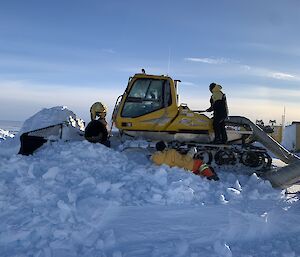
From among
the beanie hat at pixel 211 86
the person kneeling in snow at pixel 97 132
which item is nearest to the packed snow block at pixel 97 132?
the person kneeling in snow at pixel 97 132

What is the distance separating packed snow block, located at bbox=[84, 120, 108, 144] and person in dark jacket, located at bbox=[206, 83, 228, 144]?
3.09 meters

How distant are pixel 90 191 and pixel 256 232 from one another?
9.43ft

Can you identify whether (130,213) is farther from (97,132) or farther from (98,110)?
Answer: (98,110)

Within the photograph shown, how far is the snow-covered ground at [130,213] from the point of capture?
5934 mm

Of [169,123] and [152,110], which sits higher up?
[152,110]

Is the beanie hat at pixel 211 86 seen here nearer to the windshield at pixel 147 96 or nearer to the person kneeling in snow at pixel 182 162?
the windshield at pixel 147 96

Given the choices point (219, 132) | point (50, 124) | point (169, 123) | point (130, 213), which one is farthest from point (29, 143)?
point (130, 213)

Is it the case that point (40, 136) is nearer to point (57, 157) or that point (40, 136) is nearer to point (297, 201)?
point (57, 157)

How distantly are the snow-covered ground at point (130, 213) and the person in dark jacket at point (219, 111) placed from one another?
112 inches

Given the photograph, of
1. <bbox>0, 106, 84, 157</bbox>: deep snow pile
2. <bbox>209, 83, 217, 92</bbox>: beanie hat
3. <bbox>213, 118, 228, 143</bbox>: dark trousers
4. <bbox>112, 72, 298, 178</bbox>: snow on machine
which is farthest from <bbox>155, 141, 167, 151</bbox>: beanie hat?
<bbox>0, 106, 84, 157</bbox>: deep snow pile

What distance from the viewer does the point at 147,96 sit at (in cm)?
1208

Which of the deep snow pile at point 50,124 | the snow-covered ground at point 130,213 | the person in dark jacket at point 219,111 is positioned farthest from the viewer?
the deep snow pile at point 50,124

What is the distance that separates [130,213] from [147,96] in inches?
222

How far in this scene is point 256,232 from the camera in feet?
22.3
